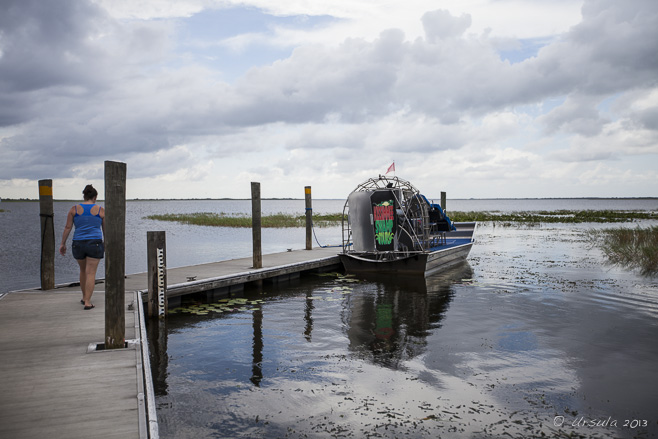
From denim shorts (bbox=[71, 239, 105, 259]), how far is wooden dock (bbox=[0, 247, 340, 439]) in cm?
100

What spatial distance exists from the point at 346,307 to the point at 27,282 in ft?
38.3

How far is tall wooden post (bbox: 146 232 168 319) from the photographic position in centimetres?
954

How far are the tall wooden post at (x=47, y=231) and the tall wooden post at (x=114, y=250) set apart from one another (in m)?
4.54

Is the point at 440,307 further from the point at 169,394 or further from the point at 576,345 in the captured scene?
the point at 169,394

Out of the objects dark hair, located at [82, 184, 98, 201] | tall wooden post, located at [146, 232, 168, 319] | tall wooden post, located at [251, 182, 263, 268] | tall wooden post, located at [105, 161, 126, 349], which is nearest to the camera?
tall wooden post, located at [105, 161, 126, 349]

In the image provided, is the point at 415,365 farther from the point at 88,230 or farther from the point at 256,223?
the point at 256,223

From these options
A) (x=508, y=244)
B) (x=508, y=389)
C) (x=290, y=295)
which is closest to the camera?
(x=508, y=389)

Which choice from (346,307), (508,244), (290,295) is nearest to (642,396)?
(346,307)

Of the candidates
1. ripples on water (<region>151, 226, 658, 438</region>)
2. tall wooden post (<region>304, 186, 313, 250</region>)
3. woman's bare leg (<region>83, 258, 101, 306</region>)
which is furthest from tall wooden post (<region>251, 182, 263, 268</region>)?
woman's bare leg (<region>83, 258, 101, 306</region>)

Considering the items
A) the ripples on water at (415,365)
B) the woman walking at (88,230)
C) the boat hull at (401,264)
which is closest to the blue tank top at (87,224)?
the woman walking at (88,230)

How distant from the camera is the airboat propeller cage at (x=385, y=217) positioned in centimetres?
1485

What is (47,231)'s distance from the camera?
9703 mm

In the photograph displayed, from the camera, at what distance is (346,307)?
11.6m

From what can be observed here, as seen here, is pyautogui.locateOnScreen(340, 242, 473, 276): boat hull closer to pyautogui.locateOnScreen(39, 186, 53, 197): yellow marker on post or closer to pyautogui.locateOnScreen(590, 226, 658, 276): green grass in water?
pyautogui.locateOnScreen(590, 226, 658, 276): green grass in water
